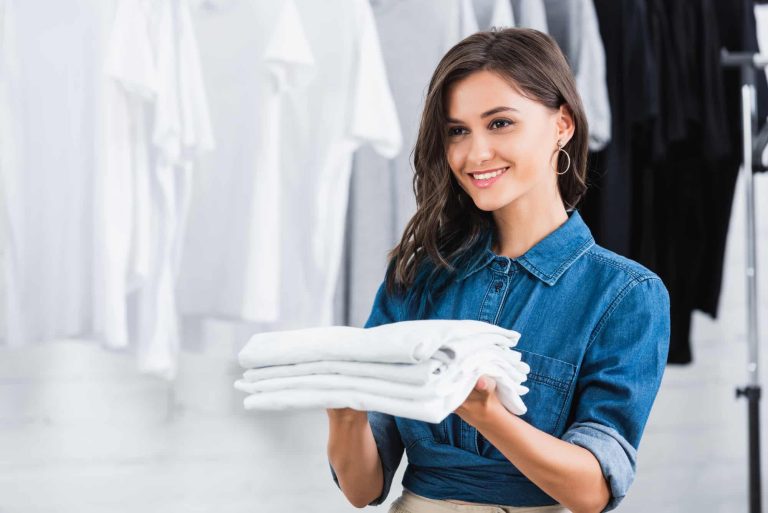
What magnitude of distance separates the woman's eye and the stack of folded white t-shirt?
0.85 ft

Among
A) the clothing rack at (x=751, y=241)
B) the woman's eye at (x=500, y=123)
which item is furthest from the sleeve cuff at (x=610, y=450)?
the clothing rack at (x=751, y=241)

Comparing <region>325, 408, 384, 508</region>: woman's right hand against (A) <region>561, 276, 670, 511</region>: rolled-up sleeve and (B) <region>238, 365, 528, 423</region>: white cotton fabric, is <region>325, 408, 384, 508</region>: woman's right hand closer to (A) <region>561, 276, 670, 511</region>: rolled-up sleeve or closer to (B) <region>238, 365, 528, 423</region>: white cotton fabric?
(B) <region>238, 365, 528, 423</region>: white cotton fabric

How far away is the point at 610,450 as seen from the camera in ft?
2.86

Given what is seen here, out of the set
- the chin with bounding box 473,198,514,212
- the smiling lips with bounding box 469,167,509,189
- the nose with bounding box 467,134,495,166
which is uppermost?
the nose with bounding box 467,134,495,166

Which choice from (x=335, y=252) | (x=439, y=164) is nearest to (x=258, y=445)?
(x=335, y=252)

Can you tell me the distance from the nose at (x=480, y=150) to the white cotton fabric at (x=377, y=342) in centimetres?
23

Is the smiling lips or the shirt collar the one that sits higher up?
the smiling lips

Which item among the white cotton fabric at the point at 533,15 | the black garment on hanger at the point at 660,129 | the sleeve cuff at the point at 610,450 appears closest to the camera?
the sleeve cuff at the point at 610,450

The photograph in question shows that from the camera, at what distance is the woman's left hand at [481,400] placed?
0.78 metres

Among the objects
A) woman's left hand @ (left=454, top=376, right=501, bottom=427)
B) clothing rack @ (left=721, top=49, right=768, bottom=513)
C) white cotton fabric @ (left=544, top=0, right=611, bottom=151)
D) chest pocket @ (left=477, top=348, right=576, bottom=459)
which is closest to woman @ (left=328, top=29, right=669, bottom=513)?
chest pocket @ (left=477, top=348, right=576, bottom=459)

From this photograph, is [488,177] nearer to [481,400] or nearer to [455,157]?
[455,157]

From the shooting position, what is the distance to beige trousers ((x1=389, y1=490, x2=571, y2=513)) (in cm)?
93

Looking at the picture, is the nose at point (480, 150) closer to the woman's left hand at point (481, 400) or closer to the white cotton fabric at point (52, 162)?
the woman's left hand at point (481, 400)

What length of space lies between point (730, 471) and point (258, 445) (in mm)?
1353
